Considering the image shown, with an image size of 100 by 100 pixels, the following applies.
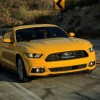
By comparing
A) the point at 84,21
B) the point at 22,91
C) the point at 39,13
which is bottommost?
the point at 39,13

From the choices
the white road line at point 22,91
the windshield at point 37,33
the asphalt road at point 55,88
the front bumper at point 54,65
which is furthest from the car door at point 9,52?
the front bumper at point 54,65

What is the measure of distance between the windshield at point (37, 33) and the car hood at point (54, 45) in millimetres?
547

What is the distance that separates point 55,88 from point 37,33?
9.15ft

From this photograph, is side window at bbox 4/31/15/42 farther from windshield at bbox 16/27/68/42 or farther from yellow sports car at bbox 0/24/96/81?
yellow sports car at bbox 0/24/96/81

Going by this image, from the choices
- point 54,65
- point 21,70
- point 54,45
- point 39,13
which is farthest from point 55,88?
point 39,13

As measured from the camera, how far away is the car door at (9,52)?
12.8 m

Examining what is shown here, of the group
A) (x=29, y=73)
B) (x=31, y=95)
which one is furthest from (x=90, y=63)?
(x=31, y=95)

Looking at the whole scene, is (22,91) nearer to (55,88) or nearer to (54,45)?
(55,88)

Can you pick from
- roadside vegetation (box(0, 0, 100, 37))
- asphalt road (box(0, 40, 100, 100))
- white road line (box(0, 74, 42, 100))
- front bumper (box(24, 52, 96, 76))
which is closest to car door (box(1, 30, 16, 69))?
asphalt road (box(0, 40, 100, 100))

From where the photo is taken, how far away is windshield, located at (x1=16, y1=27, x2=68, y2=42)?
42.6ft

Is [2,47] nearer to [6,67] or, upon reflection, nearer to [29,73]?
[6,67]

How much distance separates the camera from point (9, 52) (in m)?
13.1

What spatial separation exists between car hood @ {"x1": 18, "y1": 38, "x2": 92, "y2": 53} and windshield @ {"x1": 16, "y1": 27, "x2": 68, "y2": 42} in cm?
55

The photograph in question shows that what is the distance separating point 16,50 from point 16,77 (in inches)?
43.2
